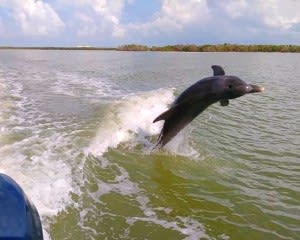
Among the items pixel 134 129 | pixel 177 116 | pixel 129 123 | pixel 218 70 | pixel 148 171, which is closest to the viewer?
pixel 148 171

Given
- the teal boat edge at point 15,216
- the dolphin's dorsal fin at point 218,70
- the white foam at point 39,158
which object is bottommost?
the white foam at point 39,158

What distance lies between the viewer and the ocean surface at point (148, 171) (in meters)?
5.53

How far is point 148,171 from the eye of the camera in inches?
303

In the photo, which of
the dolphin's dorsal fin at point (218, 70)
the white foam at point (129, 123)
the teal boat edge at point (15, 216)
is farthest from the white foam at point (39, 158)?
the dolphin's dorsal fin at point (218, 70)

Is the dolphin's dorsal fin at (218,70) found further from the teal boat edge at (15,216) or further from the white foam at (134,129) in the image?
the teal boat edge at (15,216)

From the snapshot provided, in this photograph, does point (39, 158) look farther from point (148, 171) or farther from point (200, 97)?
point (200, 97)

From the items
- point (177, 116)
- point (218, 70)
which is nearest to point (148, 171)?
point (177, 116)

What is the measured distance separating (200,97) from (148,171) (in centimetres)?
180

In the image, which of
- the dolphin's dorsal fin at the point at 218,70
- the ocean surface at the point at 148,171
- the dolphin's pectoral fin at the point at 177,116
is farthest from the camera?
the dolphin's pectoral fin at the point at 177,116

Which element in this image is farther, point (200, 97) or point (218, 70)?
point (200, 97)

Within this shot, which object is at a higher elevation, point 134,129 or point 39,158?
point 39,158

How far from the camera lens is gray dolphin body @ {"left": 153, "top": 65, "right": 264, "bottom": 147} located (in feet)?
25.0

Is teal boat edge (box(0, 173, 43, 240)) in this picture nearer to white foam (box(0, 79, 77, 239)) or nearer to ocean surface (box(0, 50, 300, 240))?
white foam (box(0, 79, 77, 239))

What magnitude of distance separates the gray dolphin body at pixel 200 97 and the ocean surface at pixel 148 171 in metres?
0.60
